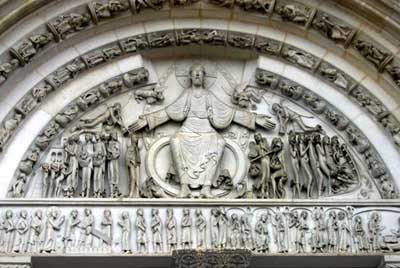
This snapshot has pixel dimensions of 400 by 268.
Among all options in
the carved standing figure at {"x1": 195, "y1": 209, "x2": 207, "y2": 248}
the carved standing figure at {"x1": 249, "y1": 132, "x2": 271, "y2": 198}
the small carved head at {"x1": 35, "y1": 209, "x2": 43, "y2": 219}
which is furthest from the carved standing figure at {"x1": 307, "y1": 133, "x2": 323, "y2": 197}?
the small carved head at {"x1": 35, "y1": 209, "x2": 43, "y2": 219}

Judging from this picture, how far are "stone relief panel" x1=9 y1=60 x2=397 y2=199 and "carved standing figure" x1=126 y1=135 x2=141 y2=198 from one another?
0.05 feet

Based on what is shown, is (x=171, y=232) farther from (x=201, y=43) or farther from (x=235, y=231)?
(x=201, y=43)

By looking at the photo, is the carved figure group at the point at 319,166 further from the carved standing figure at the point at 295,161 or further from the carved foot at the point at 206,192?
the carved foot at the point at 206,192

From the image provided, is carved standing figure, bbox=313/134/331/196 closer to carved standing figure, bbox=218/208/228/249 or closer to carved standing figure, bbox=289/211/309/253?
carved standing figure, bbox=289/211/309/253

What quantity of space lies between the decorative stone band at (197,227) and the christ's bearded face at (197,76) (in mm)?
1843

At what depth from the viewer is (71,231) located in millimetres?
7770

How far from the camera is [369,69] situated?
8891mm

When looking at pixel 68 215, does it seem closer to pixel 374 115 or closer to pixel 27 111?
pixel 27 111

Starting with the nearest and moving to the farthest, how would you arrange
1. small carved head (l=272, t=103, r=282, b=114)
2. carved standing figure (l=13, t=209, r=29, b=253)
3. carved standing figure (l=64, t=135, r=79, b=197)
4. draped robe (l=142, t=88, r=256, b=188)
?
carved standing figure (l=13, t=209, r=29, b=253) → carved standing figure (l=64, t=135, r=79, b=197) → draped robe (l=142, t=88, r=256, b=188) → small carved head (l=272, t=103, r=282, b=114)

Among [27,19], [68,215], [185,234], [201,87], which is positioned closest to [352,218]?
[185,234]

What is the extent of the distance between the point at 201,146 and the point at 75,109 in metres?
1.68

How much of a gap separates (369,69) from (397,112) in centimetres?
69

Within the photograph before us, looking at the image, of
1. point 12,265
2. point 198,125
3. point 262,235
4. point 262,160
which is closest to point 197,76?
point 198,125

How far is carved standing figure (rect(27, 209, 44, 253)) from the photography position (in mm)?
7637
